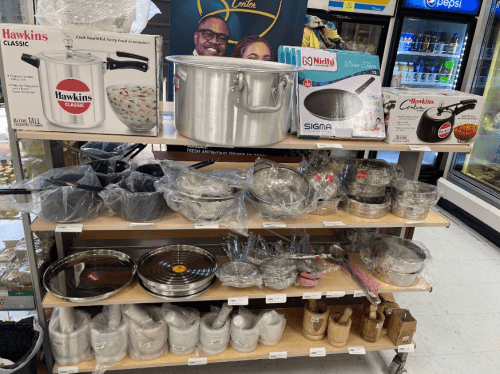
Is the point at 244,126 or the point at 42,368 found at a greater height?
the point at 244,126

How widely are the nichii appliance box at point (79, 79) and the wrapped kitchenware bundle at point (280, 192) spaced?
61cm

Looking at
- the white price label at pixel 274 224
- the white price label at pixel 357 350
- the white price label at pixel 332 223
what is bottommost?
the white price label at pixel 357 350

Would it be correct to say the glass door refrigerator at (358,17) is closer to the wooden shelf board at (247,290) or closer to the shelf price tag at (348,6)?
the shelf price tag at (348,6)

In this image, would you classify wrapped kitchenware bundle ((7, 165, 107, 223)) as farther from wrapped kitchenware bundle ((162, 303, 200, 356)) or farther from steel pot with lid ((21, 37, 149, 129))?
wrapped kitchenware bundle ((162, 303, 200, 356))

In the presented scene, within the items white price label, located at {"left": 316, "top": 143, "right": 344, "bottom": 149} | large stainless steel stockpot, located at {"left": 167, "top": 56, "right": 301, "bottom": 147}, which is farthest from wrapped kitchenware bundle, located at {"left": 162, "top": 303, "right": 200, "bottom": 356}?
white price label, located at {"left": 316, "top": 143, "right": 344, "bottom": 149}

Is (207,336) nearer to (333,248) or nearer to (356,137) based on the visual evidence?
(333,248)

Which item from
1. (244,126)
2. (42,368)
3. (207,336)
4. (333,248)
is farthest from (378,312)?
(42,368)

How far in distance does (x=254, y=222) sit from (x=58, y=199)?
861mm

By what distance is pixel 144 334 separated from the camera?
188 cm

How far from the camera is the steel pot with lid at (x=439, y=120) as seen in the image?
185 cm

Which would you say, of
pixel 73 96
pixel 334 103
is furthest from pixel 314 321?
pixel 73 96

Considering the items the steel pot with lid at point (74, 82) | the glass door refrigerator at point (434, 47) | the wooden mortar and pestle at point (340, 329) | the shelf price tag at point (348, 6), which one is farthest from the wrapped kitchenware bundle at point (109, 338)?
the glass door refrigerator at point (434, 47)

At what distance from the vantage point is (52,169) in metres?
1.80

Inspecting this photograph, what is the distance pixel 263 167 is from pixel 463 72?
385cm
